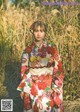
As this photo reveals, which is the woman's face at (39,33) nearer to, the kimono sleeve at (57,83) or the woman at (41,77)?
the woman at (41,77)

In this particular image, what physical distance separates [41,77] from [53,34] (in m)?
0.78

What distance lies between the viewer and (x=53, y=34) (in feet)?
15.3

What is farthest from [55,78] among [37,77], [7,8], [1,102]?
[7,8]

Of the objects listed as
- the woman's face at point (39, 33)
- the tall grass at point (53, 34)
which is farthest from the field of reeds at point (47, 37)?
the woman's face at point (39, 33)

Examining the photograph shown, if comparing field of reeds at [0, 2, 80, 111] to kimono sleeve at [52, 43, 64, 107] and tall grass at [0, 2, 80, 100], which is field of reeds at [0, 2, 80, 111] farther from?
kimono sleeve at [52, 43, 64, 107]

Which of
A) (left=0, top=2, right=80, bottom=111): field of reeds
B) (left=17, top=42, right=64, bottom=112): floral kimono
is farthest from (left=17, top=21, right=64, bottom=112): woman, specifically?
(left=0, top=2, right=80, bottom=111): field of reeds

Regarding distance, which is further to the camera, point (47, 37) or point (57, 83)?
point (47, 37)

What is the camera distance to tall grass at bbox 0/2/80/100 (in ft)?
15.1

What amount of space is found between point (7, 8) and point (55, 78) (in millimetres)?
1015

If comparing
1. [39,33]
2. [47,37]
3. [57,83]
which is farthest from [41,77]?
[47,37]

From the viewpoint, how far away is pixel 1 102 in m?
4.45

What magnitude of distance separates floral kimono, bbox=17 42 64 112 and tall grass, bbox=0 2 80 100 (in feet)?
1.90

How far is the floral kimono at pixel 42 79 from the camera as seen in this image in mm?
3980

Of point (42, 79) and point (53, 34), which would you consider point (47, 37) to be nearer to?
point (53, 34)
